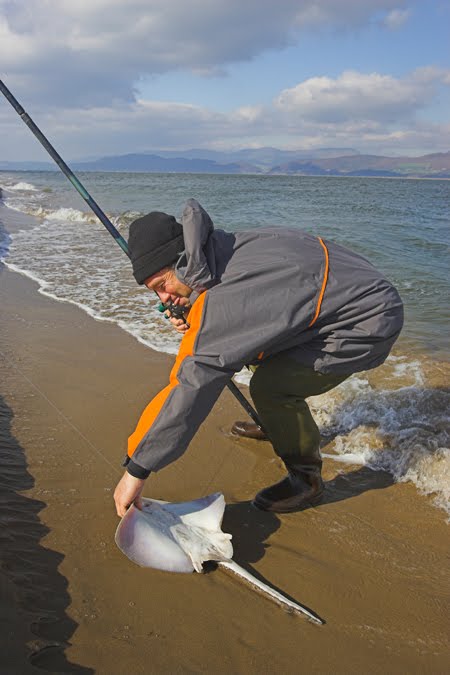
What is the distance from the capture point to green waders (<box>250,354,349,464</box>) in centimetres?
288

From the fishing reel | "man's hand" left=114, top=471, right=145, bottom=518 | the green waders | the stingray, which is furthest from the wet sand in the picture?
the fishing reel

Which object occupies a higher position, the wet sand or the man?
the man

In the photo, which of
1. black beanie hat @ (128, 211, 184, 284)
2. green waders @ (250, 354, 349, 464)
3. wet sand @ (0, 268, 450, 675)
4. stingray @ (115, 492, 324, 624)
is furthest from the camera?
green waders @ (250, 354, 349, 464)

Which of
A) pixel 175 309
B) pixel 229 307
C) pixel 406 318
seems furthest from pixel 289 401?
pixel 406 318

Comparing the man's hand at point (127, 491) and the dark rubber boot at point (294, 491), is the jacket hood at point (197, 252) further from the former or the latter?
the dark rubber boot at point (294, 491)

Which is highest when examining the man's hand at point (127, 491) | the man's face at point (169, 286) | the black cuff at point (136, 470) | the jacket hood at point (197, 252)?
the jacket hood at point (197, 252)

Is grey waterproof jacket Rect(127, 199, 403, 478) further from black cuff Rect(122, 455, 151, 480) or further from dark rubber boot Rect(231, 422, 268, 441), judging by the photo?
dark rubber boot Rect(231, 422, 268, 441)

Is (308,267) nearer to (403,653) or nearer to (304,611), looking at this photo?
(304,611)

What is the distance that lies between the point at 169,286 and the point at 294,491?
1.46 m

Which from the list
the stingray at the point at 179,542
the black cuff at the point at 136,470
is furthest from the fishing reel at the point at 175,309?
the stingray at the point at 179,542

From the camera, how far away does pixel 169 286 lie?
2465mm

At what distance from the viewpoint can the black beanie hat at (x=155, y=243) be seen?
2.33m

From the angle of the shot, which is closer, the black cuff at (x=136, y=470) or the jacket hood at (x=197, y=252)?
the jacket hood at (x=197, y=252)

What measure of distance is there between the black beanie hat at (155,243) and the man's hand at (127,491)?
0.89 m
